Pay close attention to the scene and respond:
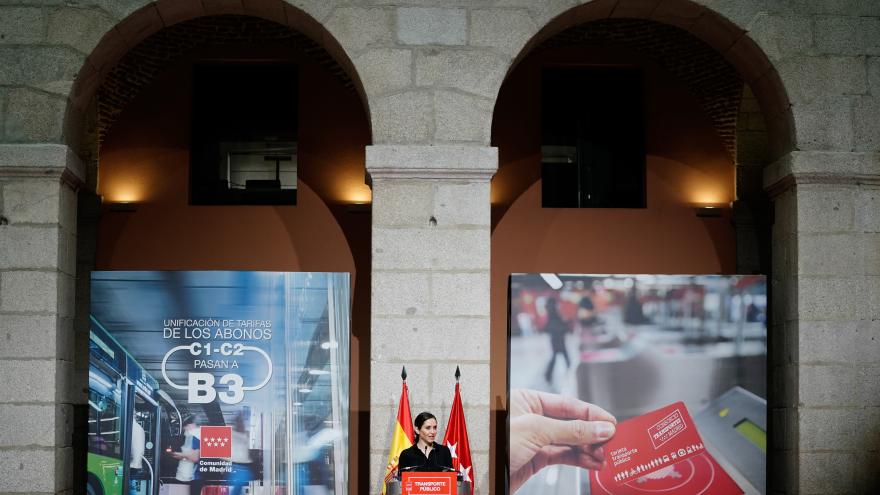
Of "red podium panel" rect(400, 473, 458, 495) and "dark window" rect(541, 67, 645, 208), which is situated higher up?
"dark window" rect(541, 67, 645, 208)

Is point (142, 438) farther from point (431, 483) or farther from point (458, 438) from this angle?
point (431, 483)

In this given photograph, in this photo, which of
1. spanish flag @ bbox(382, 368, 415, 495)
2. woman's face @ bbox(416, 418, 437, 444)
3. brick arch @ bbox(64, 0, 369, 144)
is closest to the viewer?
woman's face @ bbox(416, 418, 437, 444)

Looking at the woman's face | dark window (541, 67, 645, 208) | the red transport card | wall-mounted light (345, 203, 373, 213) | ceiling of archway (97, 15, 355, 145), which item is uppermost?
ceiling of archway (97, 15, 355, 145)

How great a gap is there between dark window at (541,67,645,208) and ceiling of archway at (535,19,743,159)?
13.8 inches

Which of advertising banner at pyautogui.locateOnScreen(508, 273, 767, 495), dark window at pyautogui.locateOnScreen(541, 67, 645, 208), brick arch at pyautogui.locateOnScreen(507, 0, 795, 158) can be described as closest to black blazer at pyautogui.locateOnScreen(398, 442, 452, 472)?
Result: advertising banner at pyautogui.locateOnScreen(508, 273, 767, 495)

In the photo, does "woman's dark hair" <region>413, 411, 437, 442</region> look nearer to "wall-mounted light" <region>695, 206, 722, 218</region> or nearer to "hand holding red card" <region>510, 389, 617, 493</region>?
"hand holding red card" <region>510, 389, 617, 493</region>

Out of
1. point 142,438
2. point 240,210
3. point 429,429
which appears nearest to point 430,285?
point 429,429

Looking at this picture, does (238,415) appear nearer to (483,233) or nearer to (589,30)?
(483,233)

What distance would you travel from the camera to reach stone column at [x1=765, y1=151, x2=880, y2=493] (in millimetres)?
10617

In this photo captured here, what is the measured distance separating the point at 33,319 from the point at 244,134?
419 cm

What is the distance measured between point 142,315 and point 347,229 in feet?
10.2

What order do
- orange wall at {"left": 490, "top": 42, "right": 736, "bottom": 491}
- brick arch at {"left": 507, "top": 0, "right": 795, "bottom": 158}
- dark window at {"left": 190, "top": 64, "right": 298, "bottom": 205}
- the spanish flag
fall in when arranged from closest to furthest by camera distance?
the spanish flag, brick arch at {"left": 507, "top": 0, "right": 795, "bottom": 158}, orange wall at {"left": 490, "top": 42, "right": 736, "bottom": 491}, dark window at {"left": 190, "top": 64, "right": 298, "bottom": 205}

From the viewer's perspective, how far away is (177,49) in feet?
45.0

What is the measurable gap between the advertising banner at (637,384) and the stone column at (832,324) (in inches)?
18.5
